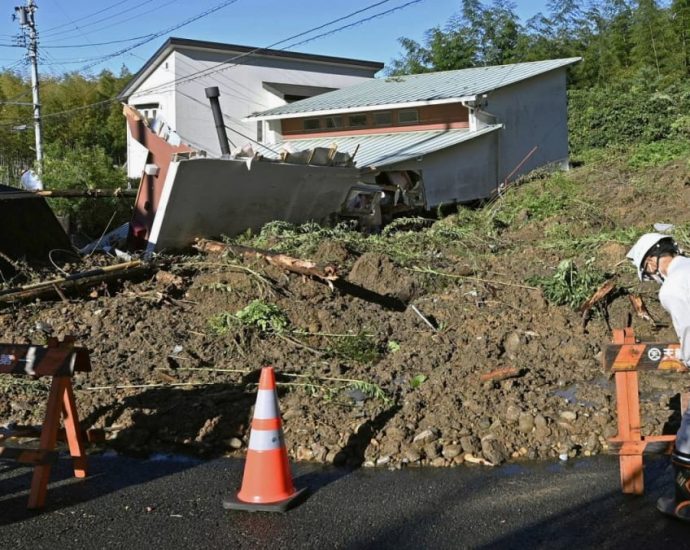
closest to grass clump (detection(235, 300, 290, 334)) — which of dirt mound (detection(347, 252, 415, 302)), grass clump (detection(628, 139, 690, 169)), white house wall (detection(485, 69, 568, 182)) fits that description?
dirt mound (detection(347, 252, 415, 302))

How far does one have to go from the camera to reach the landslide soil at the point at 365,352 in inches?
222

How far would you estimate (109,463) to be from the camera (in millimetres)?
5414

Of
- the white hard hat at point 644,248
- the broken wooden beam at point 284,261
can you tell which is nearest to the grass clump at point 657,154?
the broken wooden beam at point 284,261

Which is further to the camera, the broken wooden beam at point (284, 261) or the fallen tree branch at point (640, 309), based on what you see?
the broken wooden beam at point (284, 261)

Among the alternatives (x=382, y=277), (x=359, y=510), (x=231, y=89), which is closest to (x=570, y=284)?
(x=382, y=277)

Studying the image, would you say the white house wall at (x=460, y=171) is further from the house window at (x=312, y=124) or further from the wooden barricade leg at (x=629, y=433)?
the wooden barricade leg at (x=629, y=433)

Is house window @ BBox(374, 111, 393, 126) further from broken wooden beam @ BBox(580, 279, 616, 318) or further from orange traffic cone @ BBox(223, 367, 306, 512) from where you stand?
orange traffic cone @ BBox(223, 367, 306, 512)

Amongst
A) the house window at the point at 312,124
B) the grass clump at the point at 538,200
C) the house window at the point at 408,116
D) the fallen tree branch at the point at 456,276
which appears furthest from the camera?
the house window at the point at 312,124

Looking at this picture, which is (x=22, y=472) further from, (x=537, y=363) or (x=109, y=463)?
(x=537, y=363)

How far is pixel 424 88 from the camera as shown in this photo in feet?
63.7

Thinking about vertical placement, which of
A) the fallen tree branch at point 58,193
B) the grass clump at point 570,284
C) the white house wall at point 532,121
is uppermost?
the white house wall at point 532,121

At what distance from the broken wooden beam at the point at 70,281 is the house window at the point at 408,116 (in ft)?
34.8

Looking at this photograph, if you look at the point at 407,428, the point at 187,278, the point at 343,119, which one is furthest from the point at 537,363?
the point at 343,119

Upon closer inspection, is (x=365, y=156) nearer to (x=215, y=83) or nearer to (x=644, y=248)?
(x=644, y=248)
